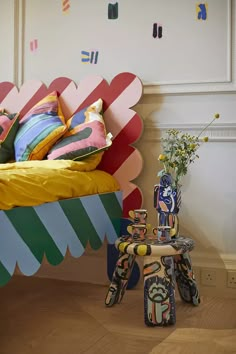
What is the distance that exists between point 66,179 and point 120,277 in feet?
1.68

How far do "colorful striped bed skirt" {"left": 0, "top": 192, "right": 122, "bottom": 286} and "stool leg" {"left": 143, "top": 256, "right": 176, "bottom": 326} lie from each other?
1.03ft

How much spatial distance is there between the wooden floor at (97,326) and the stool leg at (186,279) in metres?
0.04

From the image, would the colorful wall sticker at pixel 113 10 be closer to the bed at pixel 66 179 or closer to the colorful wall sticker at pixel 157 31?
the colorful wall sticker at pixel 157 31

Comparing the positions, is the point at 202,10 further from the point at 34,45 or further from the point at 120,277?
the point at 120,277

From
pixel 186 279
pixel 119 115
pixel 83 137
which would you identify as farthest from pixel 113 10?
pixel 186 279

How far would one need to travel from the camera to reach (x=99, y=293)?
2.11 metres

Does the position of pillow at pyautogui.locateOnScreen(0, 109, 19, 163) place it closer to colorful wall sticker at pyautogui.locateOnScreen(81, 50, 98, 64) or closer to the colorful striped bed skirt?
colorful wall sticker at pyautogui.locateOnScreen(81, 50, 98, 64)

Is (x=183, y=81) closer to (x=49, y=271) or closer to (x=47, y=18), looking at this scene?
(x=47, y=18)

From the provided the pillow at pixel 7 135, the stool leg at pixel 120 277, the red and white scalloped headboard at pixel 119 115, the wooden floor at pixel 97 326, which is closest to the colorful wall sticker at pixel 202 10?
the red and white scalloped headboard at pixel 119 115

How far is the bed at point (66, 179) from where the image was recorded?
137cm

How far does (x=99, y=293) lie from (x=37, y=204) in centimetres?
84

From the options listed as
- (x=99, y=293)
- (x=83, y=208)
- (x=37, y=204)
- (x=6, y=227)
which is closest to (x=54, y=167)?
(x=83, y=208)

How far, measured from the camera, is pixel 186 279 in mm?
1892

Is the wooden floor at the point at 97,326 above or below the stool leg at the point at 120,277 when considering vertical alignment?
below
